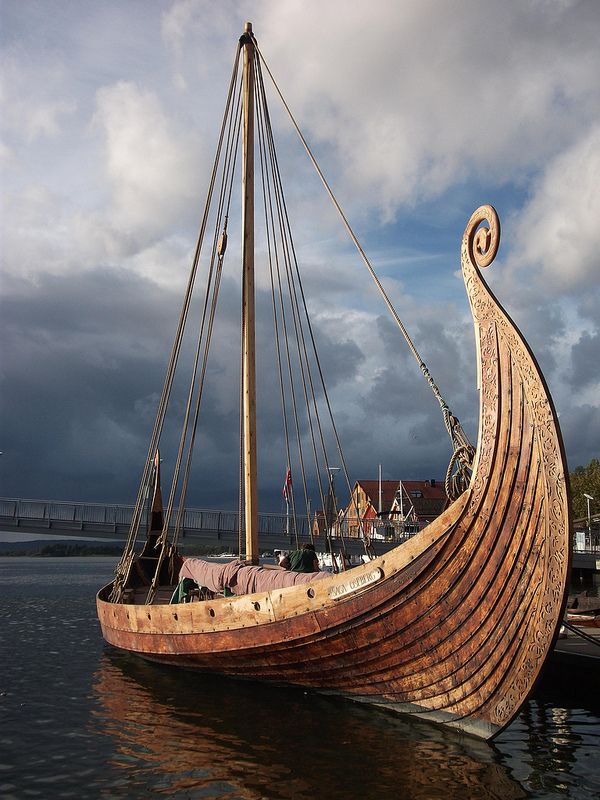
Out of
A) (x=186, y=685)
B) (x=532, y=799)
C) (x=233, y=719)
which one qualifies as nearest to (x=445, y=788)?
A: (x=532, y=799)

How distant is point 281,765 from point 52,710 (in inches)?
179

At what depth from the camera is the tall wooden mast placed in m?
13.0

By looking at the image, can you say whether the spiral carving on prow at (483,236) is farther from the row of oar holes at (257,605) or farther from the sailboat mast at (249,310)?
the sailboat mast at (249,310)

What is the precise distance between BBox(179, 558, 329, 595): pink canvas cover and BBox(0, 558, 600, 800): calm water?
1.55 metres

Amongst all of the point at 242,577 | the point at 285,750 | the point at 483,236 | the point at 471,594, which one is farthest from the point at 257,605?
the point at 483,236

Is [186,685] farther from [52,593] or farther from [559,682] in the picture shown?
[52,593]

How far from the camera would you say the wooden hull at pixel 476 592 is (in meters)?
7.06

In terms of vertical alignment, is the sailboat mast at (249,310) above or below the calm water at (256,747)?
above

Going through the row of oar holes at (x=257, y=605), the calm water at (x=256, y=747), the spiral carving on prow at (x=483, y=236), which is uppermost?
the spiral carving on prow at (x=483, y=236)

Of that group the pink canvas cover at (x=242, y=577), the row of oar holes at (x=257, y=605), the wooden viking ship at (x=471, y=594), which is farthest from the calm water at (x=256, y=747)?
the pink canvas cover at (x=242, y=577)

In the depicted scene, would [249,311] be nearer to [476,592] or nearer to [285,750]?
[476,592]

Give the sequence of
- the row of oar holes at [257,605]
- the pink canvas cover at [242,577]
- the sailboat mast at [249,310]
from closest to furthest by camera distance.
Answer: the row of oar holes at [257,605]
the pink canvas cover at [242,577]
the sailboat mast at [249,310]

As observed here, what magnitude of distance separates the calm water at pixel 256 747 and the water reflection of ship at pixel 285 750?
0.02 m

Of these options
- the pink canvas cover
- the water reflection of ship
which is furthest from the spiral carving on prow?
the water reflection of ship
